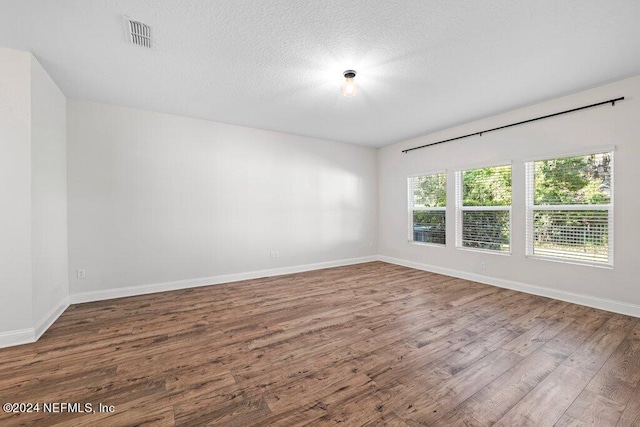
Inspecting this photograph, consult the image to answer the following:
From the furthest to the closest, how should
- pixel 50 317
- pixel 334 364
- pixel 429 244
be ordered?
pixel 429 244, pixel 50 317, pixel 334 364

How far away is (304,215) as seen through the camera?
5320 millimetres

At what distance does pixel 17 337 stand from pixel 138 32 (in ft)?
9.68

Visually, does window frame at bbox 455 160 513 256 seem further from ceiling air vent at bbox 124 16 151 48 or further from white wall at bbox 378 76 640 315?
ceiling air vent at bbox 124 16 151 48

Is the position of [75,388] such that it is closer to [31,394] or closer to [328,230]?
[31,394]

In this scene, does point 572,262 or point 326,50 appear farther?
point 572,262

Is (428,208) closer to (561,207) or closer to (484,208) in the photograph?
(484,208)

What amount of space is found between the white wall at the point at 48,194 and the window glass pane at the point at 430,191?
5.72 meters

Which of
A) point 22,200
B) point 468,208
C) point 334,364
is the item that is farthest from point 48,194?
point 468,208

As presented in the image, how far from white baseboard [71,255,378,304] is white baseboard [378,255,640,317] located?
212 centimetres

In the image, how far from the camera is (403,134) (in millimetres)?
5246

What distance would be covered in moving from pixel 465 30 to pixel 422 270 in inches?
164

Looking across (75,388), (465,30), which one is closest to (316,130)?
(465,30)

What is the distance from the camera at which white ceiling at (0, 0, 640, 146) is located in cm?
197

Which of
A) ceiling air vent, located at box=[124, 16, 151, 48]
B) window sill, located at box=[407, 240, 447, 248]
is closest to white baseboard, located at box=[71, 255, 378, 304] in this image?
window sill, located at box=[407, 240, 447, 248]
